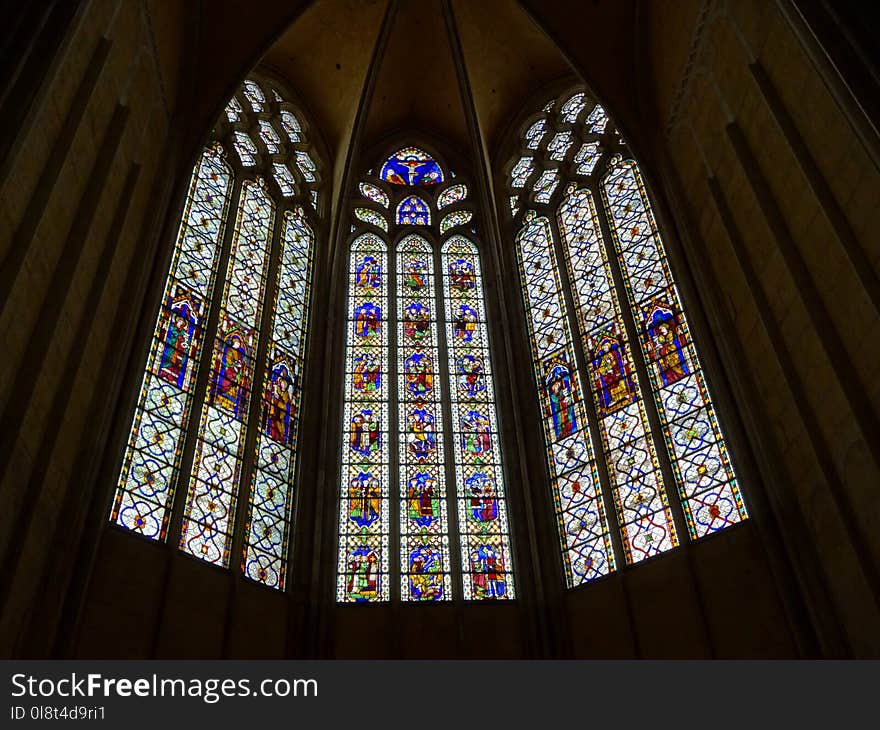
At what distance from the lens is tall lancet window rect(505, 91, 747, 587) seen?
32.0 feet

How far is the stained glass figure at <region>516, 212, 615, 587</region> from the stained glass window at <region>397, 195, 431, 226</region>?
168cm

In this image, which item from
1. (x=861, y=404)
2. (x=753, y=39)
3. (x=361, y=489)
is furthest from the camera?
(x=361, y=489)

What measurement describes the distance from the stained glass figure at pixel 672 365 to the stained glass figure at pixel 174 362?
211 inches

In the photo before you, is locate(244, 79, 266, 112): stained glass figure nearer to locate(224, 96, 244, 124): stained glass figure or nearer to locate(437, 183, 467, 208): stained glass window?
locate(224, 96, 244, 124): stained glass figure

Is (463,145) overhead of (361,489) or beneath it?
overhead

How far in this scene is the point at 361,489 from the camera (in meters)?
11.0

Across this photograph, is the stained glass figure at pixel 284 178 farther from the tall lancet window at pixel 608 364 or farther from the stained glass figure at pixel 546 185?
the stained glass figure at pixel 546 185

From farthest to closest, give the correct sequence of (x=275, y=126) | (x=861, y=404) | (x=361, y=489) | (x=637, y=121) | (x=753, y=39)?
1. (x=275, y=126)
2. (x=637, y=121)
3. (x=361, y=489)
4. (x=753, y=39)
5. (x=861, y=404)

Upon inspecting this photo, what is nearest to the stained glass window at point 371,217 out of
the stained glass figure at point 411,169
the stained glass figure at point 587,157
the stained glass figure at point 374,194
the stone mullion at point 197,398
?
the stained glass figure at point 374,194

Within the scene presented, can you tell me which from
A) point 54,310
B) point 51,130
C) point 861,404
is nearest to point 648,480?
point 861,404

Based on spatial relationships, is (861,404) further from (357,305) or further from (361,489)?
(357,305)

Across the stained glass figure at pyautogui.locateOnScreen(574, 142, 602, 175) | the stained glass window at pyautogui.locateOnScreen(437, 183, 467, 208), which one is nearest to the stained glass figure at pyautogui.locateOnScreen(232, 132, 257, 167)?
the stained glass window at pyautogui.locateOnScreen(437, 183, 467, 208)

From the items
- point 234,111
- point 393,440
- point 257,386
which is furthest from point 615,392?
point 234,111
